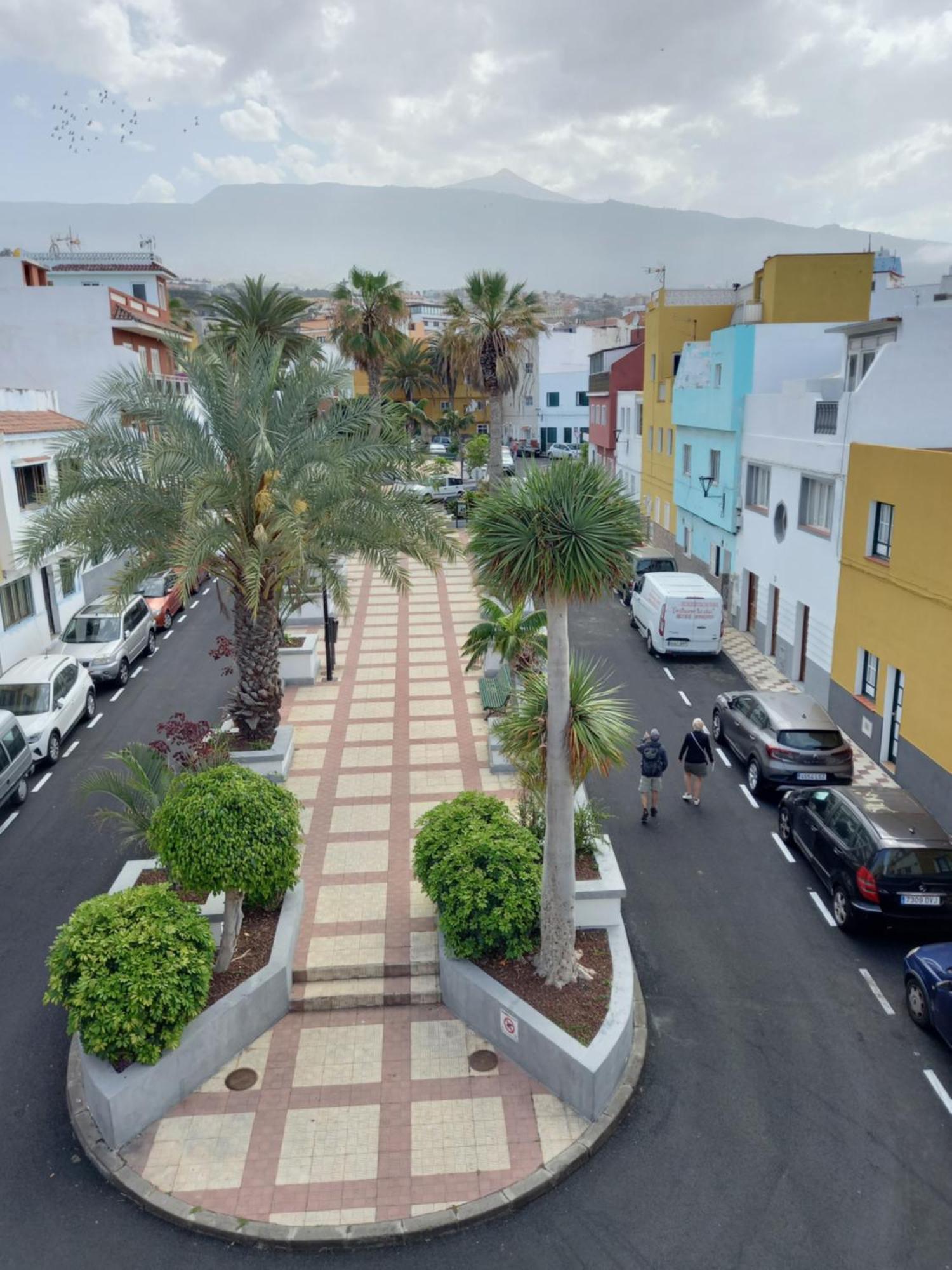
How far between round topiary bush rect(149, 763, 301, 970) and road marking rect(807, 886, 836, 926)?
7320 millimetres

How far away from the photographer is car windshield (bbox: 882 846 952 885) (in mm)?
11633

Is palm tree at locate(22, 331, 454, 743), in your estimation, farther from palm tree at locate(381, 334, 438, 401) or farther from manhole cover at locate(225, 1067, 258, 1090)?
palm tree at locate(381, 334, 438, 401)

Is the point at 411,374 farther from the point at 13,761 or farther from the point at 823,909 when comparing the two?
the point at 823,909

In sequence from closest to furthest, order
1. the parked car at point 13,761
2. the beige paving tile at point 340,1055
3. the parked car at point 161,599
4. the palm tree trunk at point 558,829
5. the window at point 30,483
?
the palm tree trunk at point 558,829 < the beige paving tile at point 340,1055 < the parked car at point 13,761 < the window at point 30,483 < the parked car at point 161,599

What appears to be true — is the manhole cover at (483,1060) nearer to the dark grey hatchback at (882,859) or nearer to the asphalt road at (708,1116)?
the asphalt road at (708,1116)

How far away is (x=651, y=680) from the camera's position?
2364 centimetres

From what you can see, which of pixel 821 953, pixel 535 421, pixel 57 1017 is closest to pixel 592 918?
pixel 821 953

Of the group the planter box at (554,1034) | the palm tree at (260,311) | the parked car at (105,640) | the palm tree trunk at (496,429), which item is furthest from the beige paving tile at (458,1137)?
the palm tree trunk at (496,429)

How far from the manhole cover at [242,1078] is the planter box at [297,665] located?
42.8ft

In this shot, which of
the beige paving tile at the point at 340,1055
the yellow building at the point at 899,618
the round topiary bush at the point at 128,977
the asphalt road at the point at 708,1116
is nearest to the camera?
the asphalt road at the point at 708,1116

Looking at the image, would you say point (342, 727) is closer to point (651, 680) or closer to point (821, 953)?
point (651, 680)

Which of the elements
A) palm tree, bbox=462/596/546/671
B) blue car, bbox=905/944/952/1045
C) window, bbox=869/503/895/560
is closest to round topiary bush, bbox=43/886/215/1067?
blue car, bbox=905/944/952/1045

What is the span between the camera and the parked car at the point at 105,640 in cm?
2273

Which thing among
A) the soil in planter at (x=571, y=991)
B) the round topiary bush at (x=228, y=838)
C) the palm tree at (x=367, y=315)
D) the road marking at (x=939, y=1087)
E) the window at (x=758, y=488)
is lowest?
the road marking at (x=939, y=1087)
